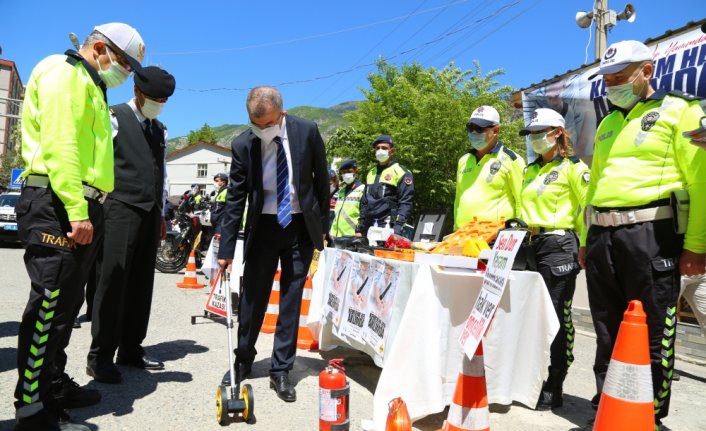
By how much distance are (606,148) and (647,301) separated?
0.92m

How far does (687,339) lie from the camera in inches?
223

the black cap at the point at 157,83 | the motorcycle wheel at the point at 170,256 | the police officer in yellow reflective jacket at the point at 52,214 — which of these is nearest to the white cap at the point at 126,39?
the police officer in yellow reflective jacket at the point at 52,214

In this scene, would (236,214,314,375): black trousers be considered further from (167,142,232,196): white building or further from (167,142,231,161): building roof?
(167,142,231,161): building roof

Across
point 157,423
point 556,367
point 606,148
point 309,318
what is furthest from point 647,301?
point 309,318

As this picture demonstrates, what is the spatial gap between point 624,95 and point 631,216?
0.72 meters

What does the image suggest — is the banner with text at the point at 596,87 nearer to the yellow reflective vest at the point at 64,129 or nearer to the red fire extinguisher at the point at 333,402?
the red fire extinguisher at the point at 333,402

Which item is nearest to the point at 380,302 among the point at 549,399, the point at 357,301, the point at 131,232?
the point at 357,301

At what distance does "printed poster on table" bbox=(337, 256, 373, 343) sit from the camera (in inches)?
158

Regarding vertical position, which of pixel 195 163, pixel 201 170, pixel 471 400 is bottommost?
pixel 471 400

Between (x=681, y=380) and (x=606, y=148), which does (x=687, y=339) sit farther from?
(x=606, y=148)

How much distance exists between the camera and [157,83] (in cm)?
414

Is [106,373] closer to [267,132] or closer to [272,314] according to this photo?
[267,132]

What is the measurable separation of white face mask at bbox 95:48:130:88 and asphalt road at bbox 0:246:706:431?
1.96m

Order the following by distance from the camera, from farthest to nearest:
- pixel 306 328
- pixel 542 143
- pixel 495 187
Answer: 1. pixel 306 328
2. pixel 495 187
3. pixel 542 143
